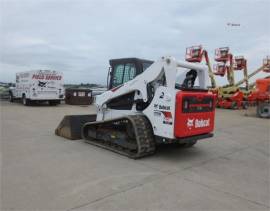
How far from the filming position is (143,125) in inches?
245

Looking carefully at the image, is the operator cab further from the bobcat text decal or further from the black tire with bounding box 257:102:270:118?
the black tire with bounding box 257:102:270:118

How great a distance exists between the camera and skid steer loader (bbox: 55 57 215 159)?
586 cm

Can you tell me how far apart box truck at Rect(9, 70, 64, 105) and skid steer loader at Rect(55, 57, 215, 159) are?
11.4 m

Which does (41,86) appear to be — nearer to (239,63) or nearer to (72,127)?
(72,127)

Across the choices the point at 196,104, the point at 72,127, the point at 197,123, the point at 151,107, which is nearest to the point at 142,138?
the point at 151,107

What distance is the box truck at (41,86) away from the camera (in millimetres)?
17891

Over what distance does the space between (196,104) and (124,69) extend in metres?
2.30

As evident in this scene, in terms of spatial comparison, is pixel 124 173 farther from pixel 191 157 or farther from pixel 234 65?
pixel 234 65

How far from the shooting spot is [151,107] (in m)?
6.29

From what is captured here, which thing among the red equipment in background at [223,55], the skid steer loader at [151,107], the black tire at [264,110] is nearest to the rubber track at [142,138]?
the skid steer loader at [151,107]

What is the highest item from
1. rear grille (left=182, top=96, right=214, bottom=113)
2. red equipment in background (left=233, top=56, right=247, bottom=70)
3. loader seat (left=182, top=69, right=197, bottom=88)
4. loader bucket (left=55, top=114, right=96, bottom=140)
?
red equipment in background (left=233, top=56, right=247, bottom=70)

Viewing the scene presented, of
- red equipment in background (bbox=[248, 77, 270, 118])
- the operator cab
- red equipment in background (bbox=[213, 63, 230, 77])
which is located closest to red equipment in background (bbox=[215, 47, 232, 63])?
red equipment in background (bbox=[213, 63, 230, 77])

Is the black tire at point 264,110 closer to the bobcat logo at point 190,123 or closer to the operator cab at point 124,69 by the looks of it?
the operator cab at point 124,69

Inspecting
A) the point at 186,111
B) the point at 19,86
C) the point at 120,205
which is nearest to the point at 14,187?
the point at 120,205
